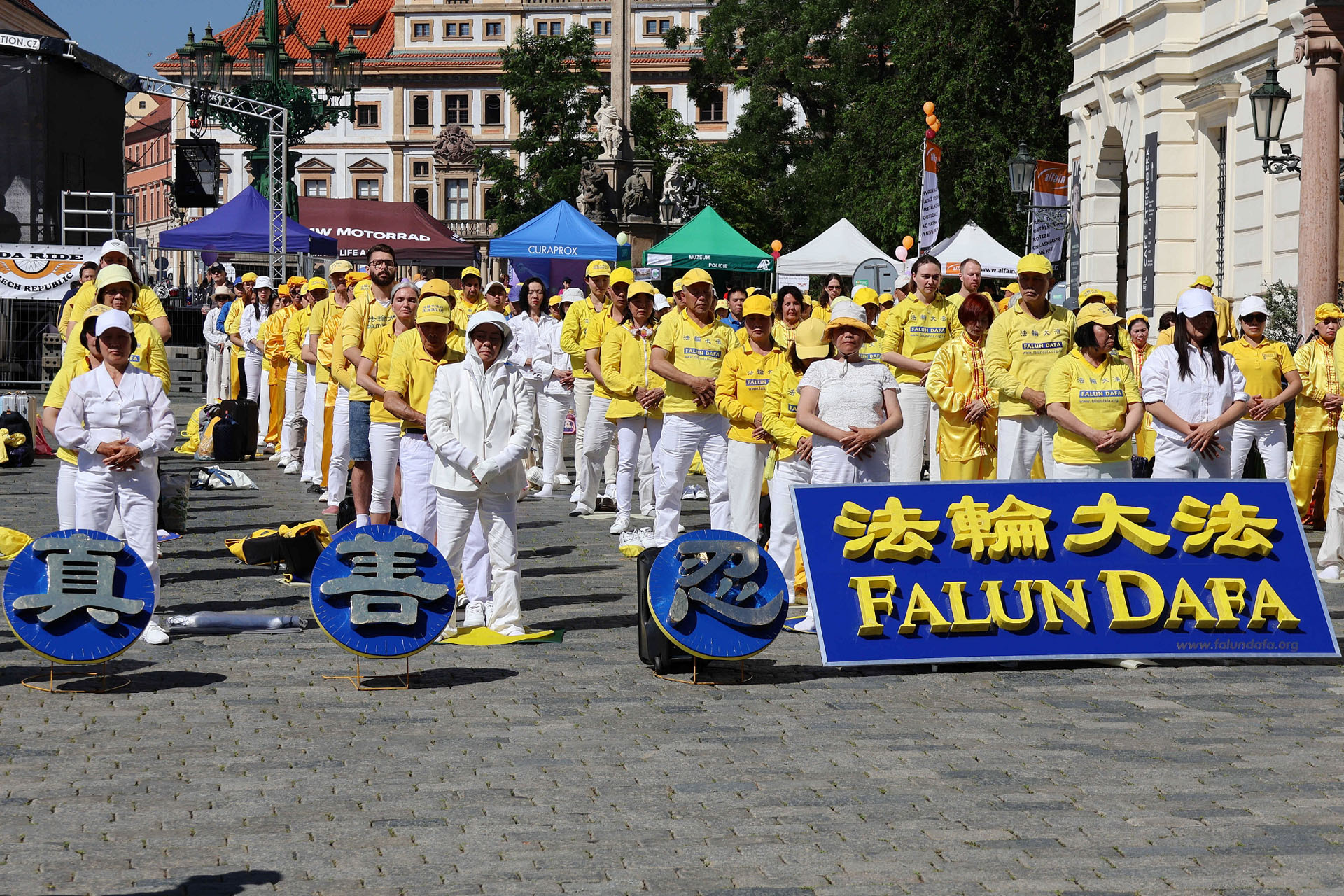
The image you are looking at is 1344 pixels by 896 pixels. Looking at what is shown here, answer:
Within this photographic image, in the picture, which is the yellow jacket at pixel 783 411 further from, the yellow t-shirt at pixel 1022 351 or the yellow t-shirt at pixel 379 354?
the yellow t-shirt at pixel 379 354

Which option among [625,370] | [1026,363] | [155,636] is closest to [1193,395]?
[1026,363]

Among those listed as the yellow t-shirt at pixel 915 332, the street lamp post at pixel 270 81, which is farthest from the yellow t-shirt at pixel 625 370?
the street lamp post at pixel 270 81

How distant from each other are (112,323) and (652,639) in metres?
3.11

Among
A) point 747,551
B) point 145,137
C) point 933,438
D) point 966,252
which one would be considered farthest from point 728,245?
point 145,137

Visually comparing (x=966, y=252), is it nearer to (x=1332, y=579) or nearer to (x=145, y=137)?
(x=1332, y=579)

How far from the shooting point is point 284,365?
21578 millimetres

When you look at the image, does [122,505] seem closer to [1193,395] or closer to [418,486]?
[418,486]

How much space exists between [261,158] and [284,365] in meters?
16.5

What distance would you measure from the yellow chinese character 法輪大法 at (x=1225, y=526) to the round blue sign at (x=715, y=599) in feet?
6.72

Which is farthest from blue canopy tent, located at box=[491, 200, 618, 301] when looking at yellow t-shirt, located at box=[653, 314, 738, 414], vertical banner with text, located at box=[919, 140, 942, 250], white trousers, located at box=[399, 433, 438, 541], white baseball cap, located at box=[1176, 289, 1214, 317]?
white baseball cap, located at box=[1176, 289, 1214, 317]

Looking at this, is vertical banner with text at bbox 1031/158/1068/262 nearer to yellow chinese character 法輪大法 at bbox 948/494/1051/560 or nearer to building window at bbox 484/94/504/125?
yellow chinese character 法輪大法 at bbox 948/494/1051/560

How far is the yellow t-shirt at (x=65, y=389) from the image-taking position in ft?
32.3

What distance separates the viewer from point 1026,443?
11344mm

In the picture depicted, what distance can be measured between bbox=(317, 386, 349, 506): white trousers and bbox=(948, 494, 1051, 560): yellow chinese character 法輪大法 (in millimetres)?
6606
